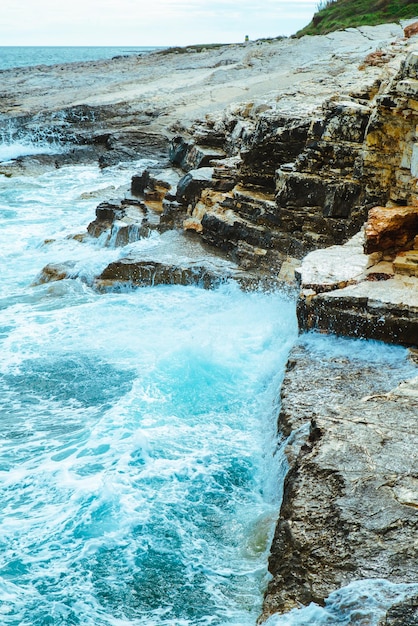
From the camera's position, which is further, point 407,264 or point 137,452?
point 407,264

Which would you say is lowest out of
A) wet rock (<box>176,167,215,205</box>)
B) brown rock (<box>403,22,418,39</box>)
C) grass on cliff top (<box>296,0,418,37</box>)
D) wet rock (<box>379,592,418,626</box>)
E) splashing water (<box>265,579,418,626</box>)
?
splashing water (<box>265,579,418,626</box>)

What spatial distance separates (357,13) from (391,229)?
33319 millimetres

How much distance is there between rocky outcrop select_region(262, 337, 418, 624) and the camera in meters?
4.34

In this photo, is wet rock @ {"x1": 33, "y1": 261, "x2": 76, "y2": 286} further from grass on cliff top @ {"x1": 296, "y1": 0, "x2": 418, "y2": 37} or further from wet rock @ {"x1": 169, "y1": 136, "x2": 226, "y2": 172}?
grass on cliff top @ {"x1": 296, "y1": 0, "x2": 418, "y2": 37}

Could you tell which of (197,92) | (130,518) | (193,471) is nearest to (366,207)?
(193,471)

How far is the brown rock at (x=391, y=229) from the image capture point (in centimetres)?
862

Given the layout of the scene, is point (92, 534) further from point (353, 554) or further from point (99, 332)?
point (99, 332)

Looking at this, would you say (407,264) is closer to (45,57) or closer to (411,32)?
(411,32)

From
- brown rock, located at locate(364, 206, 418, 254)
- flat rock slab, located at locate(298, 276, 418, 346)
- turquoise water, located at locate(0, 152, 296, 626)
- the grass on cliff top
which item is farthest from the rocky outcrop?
the grass on cliff top

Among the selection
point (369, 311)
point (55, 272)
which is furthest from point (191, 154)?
point (369, 311)

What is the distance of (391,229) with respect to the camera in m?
8.65

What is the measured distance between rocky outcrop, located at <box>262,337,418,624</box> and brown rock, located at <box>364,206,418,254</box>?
9.72ft

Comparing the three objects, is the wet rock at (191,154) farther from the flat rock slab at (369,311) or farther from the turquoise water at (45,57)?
the turquoise water at (45,57)

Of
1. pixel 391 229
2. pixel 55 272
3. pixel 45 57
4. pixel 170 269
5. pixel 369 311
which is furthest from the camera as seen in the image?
pixel 45 57
